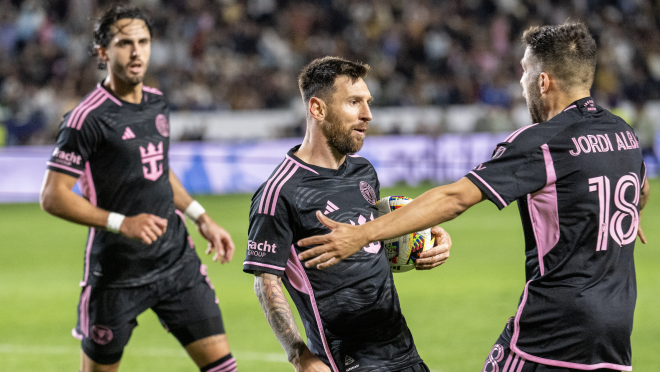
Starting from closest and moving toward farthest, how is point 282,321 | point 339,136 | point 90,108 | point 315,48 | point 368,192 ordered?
1. point 282,321
2. point 339,136
3. point 368,192
4. point 90,108
5. point 315,48

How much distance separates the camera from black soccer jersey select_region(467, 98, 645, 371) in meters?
3.44

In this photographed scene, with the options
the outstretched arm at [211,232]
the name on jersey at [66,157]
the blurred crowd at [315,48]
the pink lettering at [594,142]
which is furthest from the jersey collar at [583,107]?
the blurred crowd at [315,48]

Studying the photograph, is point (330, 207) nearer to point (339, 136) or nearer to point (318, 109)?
point (339, 136)

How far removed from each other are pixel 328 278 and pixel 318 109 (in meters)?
0.85

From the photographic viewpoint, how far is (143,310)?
5.11m

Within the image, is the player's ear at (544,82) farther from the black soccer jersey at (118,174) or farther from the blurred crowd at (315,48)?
the blurred crowd at (315,48)

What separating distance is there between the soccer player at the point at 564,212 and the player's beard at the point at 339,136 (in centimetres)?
72

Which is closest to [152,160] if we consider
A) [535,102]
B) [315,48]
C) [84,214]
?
[84,214]

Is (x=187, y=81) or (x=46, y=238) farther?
(x=187, y=81)

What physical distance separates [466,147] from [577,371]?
50.0 ft

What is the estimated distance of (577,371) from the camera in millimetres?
3574

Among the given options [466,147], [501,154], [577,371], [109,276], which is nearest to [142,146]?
[109,276]

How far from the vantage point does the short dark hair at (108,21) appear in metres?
5.18

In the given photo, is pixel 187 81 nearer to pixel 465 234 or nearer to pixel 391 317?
pixel 465 234
